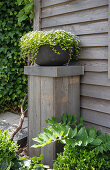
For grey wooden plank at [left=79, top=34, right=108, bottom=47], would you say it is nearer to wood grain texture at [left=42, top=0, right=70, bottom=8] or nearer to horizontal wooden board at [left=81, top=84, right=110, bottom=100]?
horizontal wooden board at [left=81, top=84, right=110, bottom=100]

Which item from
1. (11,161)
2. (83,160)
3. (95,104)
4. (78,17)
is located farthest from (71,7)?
(11,161)

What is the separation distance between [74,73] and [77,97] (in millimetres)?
285

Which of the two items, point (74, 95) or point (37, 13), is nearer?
point (74, 95)

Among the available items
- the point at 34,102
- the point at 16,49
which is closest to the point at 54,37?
the point at 34,102

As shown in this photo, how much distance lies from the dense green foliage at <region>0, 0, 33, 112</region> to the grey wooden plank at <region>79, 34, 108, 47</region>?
1356mm

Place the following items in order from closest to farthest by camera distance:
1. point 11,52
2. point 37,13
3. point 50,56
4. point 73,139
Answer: point 73,139, point 50,56, point 37,13, point 11,52

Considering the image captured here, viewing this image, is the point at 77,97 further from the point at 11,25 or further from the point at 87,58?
the point at 11,25

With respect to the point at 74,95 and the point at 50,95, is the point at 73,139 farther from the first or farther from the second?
the point at 74,95

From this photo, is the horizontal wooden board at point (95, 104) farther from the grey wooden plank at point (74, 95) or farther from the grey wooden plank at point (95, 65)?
the grey wooden plank at point (95, 65)

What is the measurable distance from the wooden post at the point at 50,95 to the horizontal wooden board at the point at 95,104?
84 millimetres

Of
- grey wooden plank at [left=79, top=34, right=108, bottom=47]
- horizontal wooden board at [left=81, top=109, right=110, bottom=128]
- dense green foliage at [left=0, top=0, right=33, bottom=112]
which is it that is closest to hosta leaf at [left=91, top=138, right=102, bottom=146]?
horizontal wooden board at [left=81, top=109, right=110, bottom=128]

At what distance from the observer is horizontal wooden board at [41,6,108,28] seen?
2.01 metres

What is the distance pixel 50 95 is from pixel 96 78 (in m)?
0.53

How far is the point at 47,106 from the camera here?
6.66 ft
